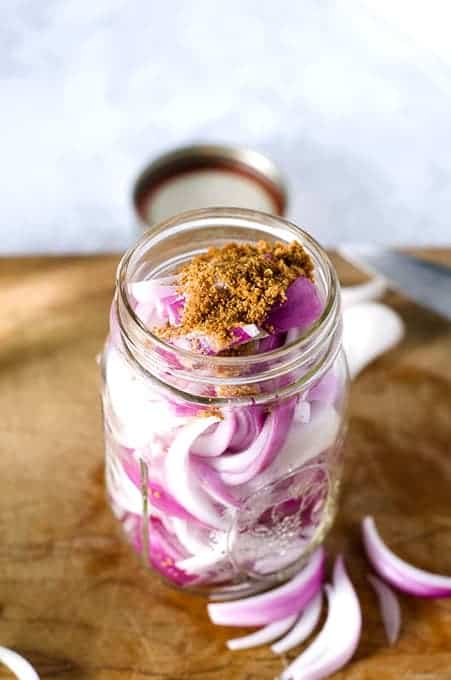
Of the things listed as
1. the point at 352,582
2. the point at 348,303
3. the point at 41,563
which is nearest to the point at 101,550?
the point at 41,563

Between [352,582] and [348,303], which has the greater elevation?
[348,303]

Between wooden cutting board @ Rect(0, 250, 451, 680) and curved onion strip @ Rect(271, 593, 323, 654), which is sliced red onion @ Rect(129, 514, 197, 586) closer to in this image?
wooden cutting board @ Rect(0, 250, 451, 680)

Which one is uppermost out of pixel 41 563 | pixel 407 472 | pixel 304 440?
pixel 304 440

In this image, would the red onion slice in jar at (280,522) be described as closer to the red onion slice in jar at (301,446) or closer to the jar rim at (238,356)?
the red onion slice in jar at (301,446)

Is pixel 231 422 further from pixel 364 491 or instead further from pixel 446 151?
pixel 446 151

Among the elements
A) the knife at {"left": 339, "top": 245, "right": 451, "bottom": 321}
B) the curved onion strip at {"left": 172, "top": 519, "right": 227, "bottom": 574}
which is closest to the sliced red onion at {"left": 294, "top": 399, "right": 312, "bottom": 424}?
the curved onion strip at {"left": 172, "top": 519, "right": 227, "bottom": 574}

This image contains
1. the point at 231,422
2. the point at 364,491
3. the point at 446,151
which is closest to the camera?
the point at 231,422

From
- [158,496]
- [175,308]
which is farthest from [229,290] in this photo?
[158,496]
